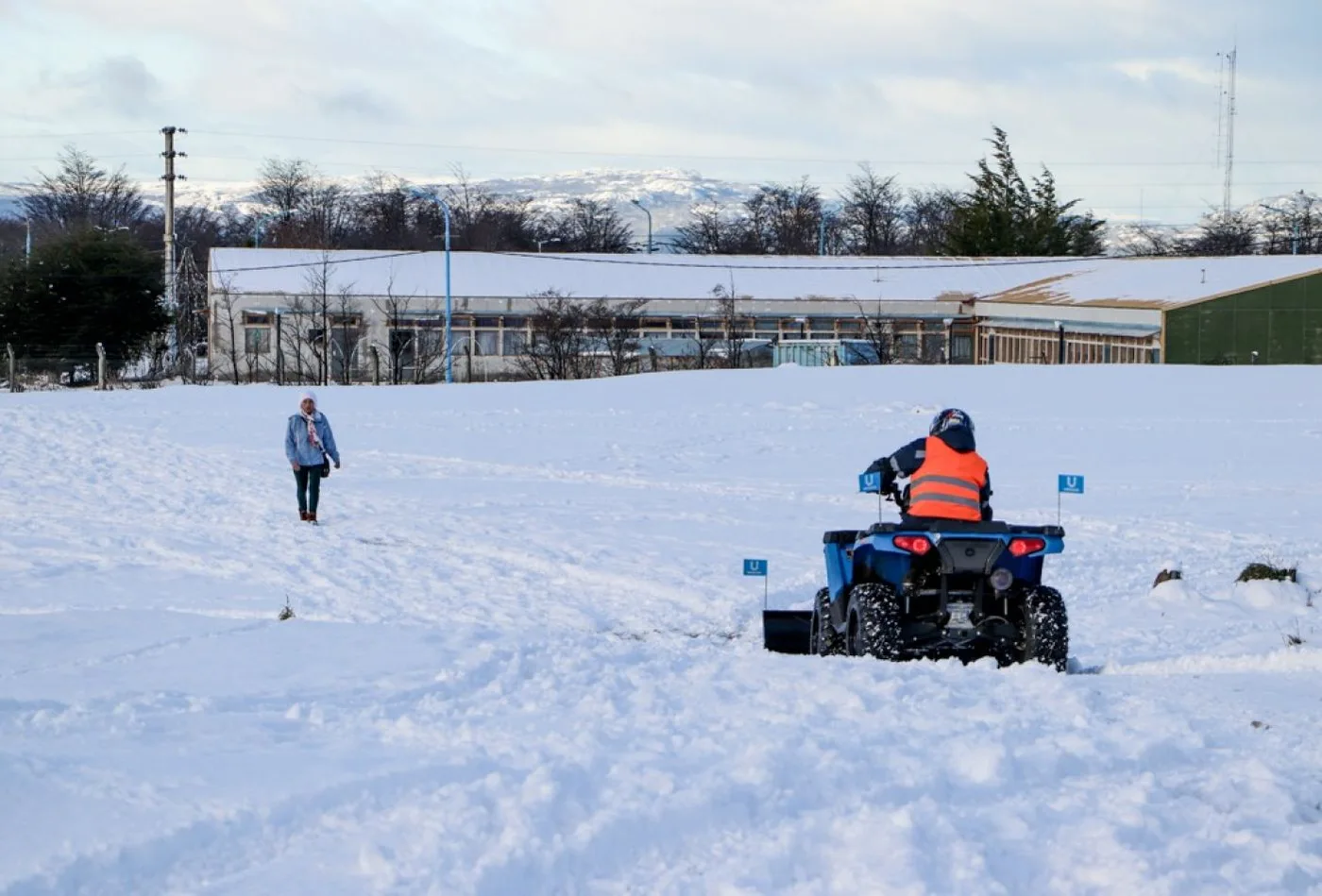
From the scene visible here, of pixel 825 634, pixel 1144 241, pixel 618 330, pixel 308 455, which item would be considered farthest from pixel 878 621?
pixel 1144 241

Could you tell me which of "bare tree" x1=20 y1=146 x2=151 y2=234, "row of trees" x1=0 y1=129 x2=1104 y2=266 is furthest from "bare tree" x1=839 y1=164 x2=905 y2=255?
"bare tree" x1=20 y1=146 x2=151 y2=234

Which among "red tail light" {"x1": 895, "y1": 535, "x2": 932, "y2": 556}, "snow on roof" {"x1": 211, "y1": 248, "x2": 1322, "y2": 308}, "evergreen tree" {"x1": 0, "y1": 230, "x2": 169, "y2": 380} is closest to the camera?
"red tail light" {"x1": 895, "y1": 535, "x2": 932, "y2": 556}

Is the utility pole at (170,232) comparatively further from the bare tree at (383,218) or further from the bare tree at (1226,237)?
the bare tree at (1226,237)

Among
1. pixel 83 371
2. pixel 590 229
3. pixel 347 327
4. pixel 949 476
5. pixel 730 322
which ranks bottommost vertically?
pixel 949 476

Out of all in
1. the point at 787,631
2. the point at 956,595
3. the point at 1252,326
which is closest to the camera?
the point at 956,595

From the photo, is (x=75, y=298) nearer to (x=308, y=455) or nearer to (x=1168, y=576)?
(x=308, y=455)

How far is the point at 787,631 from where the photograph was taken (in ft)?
35.2

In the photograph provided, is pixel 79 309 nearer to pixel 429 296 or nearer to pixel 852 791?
pixel 429 296

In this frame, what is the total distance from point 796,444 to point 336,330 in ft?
104

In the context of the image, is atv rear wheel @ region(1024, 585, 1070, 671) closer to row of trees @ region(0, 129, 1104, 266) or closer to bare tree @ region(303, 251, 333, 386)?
bare tree @ region(303, 251, 333, 386)

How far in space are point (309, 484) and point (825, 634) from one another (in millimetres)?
10124

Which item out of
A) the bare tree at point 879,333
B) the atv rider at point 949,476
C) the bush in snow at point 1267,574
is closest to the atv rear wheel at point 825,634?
the atv rider at point 949,476

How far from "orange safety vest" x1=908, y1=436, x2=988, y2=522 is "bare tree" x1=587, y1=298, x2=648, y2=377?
33399 millimetres

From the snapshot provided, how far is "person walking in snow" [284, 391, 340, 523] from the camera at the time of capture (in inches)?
717
